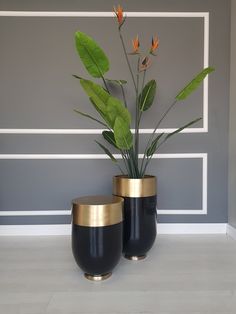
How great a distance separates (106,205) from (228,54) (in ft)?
4.80

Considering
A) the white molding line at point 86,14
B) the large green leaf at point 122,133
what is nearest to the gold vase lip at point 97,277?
the large green leaf at point 122,133

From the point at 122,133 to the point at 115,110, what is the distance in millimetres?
112

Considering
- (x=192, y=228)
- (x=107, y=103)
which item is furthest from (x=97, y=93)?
(x=192, y=228)

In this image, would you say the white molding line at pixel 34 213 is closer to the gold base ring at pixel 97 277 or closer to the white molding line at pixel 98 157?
the white molding line at pixel 98 157

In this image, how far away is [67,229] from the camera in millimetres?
1953

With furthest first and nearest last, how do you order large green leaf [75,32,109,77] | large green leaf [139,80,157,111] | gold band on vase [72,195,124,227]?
large green leaf [139,80,157,111], large green leaf [75,32,109,77], gold band on vase [72,195,124,227]

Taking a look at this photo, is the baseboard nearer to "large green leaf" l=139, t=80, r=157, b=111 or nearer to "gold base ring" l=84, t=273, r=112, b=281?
"gold base ring" l=84, t=273, r=112, b=281

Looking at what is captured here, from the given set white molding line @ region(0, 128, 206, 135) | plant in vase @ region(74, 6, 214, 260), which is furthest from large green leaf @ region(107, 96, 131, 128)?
white molding line @ region(0, 128, 206, 135)

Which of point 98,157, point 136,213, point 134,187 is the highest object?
point 98,157

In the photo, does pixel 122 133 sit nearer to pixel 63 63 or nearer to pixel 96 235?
pixel 96 235

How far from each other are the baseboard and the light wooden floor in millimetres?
182

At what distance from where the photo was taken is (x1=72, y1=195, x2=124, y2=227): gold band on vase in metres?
1.22

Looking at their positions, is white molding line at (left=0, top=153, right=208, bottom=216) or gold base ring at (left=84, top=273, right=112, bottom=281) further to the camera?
white molding line at (left=0, top=153, right=208, bottom=216)

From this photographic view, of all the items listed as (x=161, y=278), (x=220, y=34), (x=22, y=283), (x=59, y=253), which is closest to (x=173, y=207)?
(x=161, y=278)
